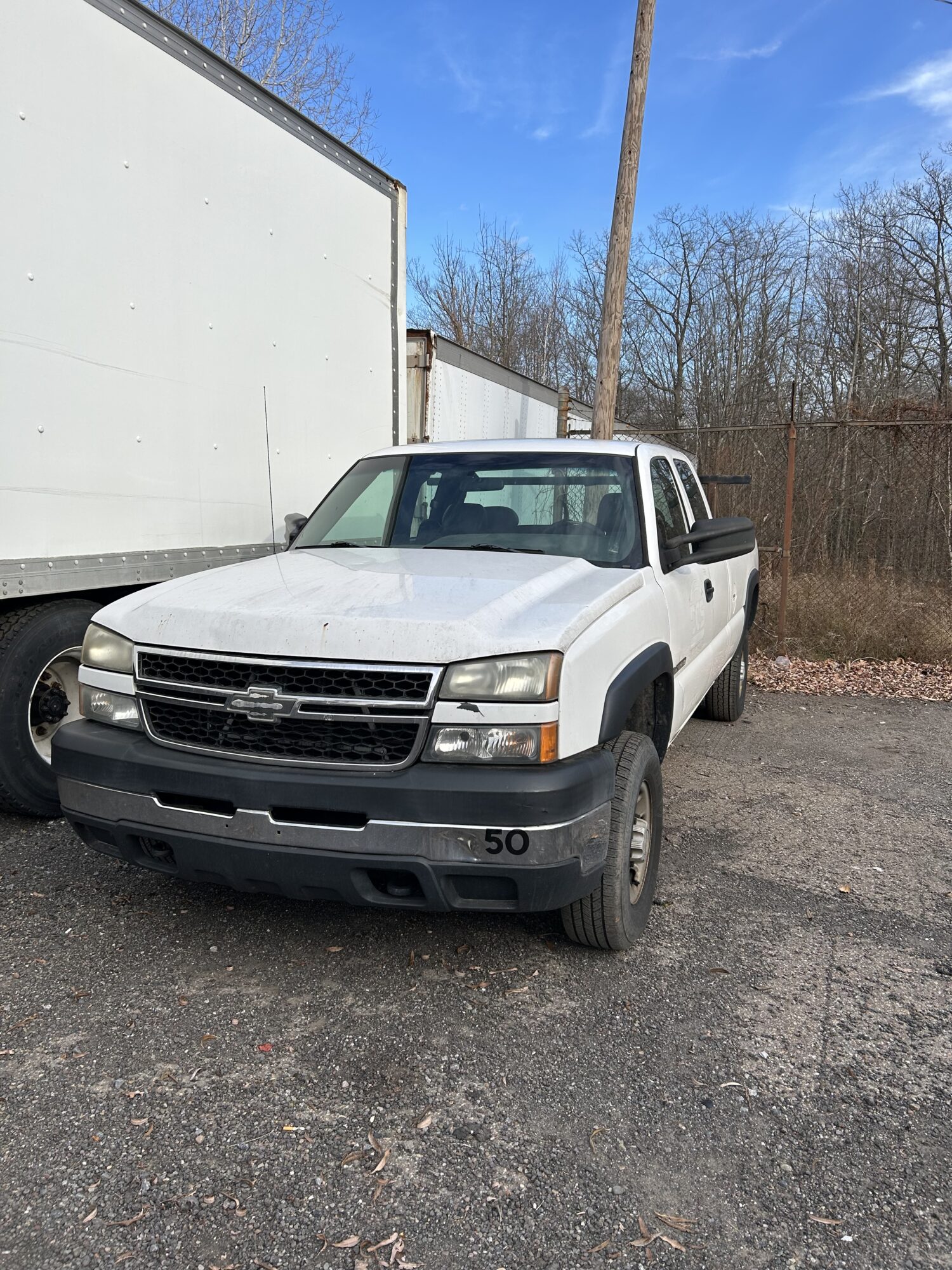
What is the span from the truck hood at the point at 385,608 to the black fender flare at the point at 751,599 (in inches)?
130

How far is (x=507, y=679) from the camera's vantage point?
8.65 feet

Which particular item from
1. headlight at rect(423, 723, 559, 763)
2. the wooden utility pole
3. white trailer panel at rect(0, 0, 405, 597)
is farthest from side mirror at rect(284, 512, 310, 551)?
the wooden utility pole

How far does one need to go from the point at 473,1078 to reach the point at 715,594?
124 inches

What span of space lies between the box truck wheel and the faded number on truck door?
2340mm

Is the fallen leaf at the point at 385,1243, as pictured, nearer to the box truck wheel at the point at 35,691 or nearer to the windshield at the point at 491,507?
the windshield at the point at 491,507

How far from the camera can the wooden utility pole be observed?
10.1 metres

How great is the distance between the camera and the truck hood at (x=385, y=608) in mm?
2686

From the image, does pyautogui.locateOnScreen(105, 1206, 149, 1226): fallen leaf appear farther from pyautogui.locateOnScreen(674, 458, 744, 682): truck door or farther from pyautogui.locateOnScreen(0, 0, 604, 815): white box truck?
pyautogui.locateOnScreen(674, 458, 744, 682): truck door

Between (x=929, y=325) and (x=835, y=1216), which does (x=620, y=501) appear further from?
(x=929, y=325)

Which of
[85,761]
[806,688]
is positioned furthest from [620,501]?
[806,688]

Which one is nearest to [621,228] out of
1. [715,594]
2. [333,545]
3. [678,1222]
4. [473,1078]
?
Result: [715,594]

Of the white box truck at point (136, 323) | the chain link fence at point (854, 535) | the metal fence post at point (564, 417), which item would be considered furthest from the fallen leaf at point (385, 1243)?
the metal fence post at point (564, 417)

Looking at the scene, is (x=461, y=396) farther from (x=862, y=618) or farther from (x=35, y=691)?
(x=35, y=691)

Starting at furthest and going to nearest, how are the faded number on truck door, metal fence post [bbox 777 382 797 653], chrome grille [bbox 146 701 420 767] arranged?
metal fence post [bbox 777 382 797 653]
chrome grille [bbox 146 701 420 767]
the faded number on truck door
